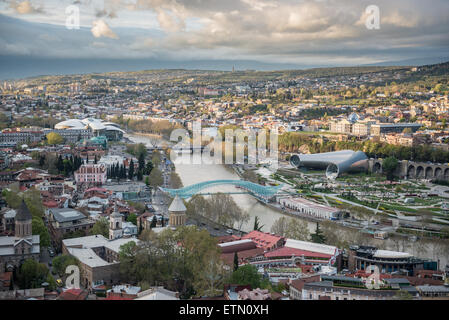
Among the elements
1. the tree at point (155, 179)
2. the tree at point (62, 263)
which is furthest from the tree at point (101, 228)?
the tree at point (155, 179)

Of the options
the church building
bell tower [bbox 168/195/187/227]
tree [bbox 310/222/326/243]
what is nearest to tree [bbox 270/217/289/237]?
tree [bbox 310/222/326/243]

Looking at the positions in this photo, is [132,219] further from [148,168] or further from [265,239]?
[148,168]

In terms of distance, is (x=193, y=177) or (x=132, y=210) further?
(x=193, y=177)

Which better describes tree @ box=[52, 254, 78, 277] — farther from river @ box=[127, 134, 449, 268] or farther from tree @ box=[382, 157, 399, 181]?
tree @ box=[382, 157, 399, 181]

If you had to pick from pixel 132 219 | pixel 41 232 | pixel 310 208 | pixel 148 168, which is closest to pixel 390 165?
pixel 310 208

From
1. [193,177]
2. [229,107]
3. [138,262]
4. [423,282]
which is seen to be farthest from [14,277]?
[229,107]
